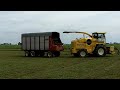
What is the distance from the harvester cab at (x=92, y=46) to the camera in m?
27.9

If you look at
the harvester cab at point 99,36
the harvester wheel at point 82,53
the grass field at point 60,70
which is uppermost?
the harvester cab at point 99,36

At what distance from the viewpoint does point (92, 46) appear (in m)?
27.9

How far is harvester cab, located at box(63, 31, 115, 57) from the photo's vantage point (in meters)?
27.9

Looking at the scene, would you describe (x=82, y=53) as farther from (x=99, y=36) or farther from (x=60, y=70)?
(x=60, y=70)

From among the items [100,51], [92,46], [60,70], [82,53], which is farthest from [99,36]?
[60,70]

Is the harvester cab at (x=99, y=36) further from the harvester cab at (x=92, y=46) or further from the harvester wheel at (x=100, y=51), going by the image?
the harvester wheel at (x=100, y=51)

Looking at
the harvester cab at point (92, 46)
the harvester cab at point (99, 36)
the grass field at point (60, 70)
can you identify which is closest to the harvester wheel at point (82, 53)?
the harvester cab at point (92, 46)

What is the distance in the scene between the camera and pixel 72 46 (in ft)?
93.4

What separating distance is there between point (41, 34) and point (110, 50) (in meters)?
6.84

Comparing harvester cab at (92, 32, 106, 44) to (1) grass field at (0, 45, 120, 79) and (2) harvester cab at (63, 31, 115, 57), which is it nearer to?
(2) harvester cab at (63, 31, 115, 57)

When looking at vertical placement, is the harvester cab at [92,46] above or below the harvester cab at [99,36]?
below
